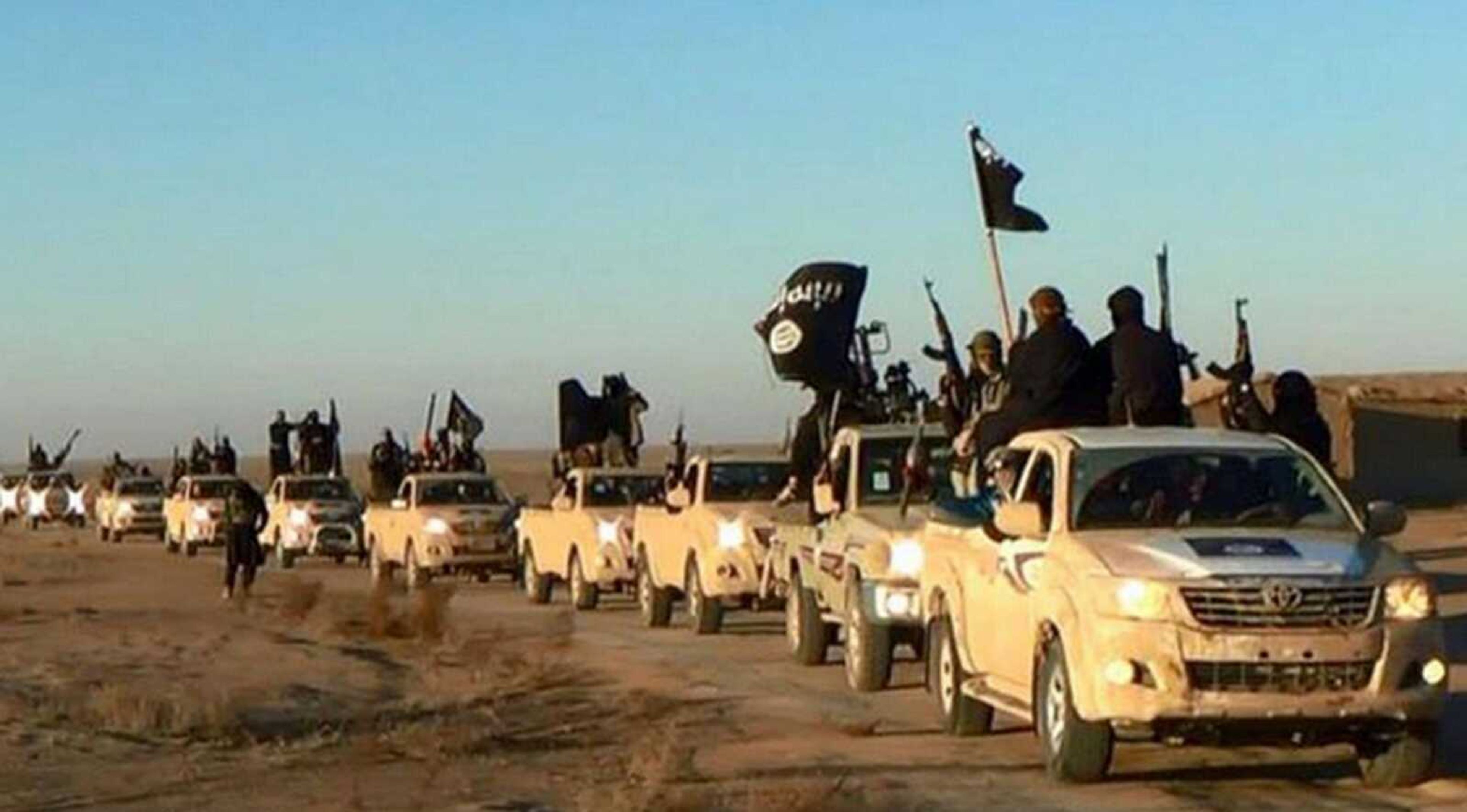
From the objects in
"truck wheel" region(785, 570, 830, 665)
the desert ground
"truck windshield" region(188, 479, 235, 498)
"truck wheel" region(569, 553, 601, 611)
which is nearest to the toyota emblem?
the desert ground

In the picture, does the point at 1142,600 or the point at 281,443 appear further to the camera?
the point at 281,443

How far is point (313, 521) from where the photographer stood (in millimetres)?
46344

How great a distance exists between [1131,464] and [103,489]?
55.7 meters

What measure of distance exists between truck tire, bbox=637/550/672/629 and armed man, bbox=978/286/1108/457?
36.8 feet

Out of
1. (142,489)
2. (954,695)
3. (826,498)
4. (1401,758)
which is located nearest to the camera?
(1401,758)

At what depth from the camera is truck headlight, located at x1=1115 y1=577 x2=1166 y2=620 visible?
44.0 ft

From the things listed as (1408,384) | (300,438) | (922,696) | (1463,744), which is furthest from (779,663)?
(1408,384)

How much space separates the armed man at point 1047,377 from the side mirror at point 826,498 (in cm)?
351

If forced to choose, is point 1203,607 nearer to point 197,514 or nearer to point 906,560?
point 906,560

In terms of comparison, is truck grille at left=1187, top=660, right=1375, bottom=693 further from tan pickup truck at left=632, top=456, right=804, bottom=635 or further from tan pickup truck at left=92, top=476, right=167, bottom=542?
tan pickup truck at left=92, top=476, right=167, bottom=542

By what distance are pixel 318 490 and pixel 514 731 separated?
3004 centimetres

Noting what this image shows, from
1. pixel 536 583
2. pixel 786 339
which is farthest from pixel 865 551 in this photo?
pixel 536 583

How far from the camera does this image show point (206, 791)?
1455cm

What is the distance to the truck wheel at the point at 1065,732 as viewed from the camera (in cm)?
1388
